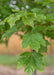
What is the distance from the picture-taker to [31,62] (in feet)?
3.03

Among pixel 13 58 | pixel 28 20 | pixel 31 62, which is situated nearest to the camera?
pixel 28 20

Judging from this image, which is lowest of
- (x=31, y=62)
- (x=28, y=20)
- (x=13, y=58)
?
(x=31, y=62)

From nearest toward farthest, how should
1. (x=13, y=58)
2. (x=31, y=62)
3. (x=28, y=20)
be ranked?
(x=28, y=20), (x=31, y=62), (x=13, y=58)

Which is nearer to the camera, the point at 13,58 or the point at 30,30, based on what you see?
the point at 30,30

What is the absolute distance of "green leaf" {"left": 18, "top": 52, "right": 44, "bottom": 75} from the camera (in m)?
0.91

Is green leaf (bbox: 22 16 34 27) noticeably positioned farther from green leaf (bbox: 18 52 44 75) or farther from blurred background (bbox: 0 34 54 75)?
blurred background (bbox: 0 34 54 75)

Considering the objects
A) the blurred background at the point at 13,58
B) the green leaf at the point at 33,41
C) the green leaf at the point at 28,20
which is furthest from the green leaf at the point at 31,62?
the blurred background at the point at 13,58

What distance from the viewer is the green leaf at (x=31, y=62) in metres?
0.91

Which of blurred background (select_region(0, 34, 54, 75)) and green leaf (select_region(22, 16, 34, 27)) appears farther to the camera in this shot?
blurred background (select_region(0, 34, 54, 75))

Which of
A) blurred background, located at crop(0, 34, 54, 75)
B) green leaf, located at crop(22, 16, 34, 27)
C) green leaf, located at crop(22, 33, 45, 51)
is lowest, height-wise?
green leaf, located at crop(22, 33, 45, 51)

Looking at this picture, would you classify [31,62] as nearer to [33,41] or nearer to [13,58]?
[33,41]

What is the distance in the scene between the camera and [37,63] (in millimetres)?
930

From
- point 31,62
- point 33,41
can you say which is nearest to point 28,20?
point 33,41

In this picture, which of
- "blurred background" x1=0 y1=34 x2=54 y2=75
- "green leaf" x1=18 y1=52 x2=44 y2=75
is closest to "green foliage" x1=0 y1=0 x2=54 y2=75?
"green leaf" x1=18 y1=52 x2=44 y2=75
